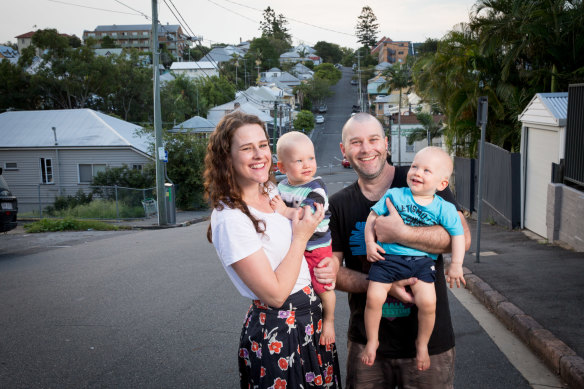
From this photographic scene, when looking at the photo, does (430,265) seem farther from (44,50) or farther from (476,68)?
(44,50)

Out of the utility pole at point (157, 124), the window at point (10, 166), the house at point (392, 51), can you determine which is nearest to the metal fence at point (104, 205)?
the utility pole at point (157, 124)

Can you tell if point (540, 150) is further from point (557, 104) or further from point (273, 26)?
point (273, 26)

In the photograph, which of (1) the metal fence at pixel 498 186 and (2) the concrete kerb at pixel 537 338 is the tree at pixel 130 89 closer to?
(1) the metal fence at pixel 498 186

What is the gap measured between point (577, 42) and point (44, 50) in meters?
45.9

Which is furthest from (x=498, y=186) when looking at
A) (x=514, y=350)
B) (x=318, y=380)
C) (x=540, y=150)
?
(x=318, y=380)

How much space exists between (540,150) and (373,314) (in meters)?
11.1

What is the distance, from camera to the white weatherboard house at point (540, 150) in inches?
451

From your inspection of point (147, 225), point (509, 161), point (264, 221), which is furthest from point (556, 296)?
point (147, 225)

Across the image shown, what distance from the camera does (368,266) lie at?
10.2 ft

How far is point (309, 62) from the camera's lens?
152 metres

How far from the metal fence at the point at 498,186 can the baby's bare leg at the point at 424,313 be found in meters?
11.6

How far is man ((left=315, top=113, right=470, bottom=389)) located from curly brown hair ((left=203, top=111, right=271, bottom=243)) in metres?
0.65

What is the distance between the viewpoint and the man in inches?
112

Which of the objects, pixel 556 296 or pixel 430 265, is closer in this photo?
pixel 430 265
